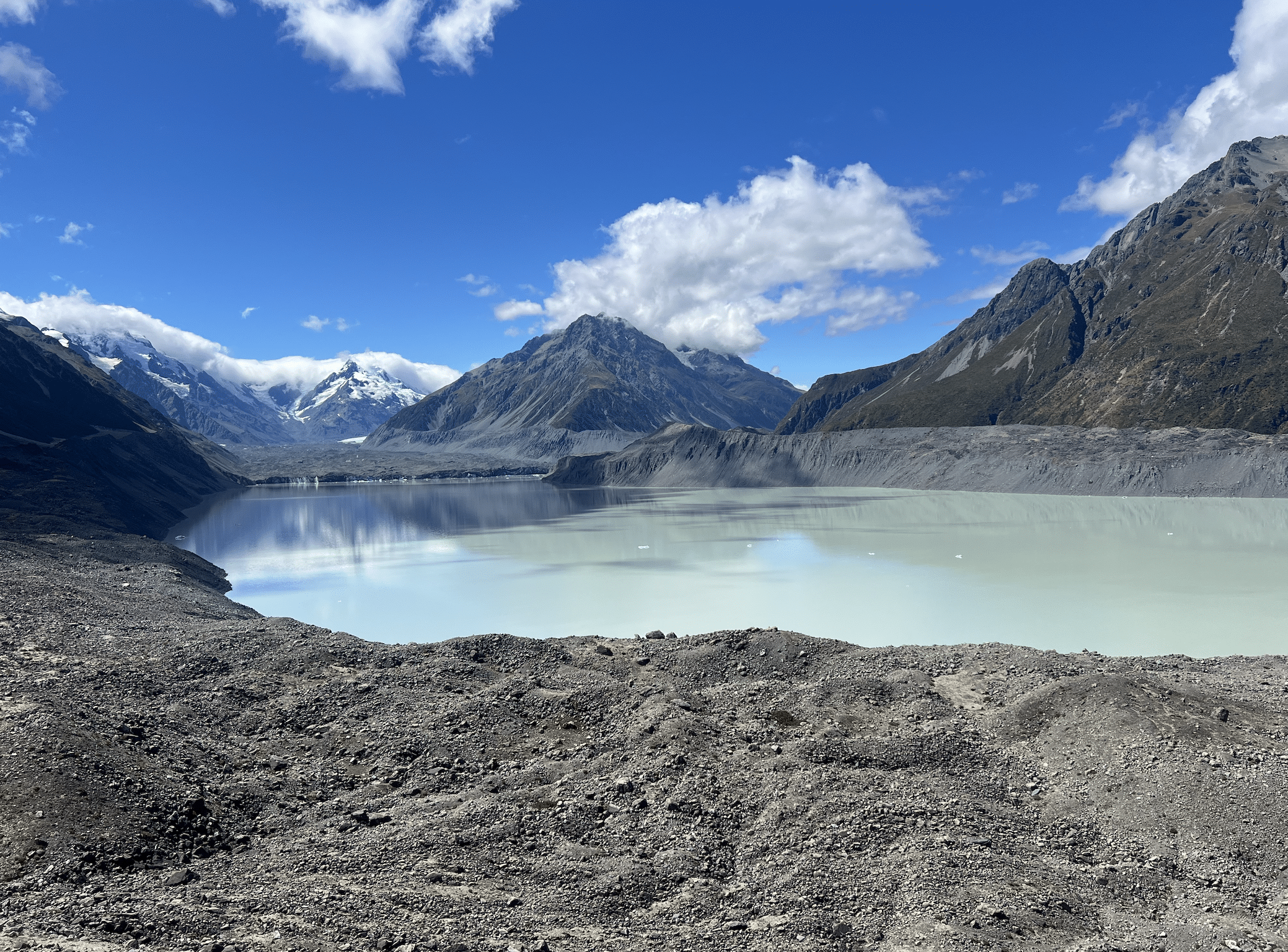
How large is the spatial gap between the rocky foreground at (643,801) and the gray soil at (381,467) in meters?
120

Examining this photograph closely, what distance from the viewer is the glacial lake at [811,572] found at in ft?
65.0

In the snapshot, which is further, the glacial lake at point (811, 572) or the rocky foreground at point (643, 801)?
the glacial lake at point (811, 572)

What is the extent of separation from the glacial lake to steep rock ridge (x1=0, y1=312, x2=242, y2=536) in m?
5.23

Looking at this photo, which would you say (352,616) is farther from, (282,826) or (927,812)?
(927,812)

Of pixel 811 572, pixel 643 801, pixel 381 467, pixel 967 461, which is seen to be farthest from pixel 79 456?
pixel 381 467

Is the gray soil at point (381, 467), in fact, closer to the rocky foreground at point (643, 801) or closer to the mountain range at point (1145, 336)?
the mountain range at point (1145, 336)

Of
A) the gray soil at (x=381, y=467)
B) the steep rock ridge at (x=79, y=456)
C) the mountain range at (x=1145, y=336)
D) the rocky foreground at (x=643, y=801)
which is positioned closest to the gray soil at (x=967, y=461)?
the mountain range at (x=1145, y=336)

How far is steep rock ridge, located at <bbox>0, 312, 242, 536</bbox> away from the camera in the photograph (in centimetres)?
3722

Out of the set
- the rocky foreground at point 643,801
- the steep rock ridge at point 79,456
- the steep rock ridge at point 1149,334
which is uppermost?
the steep rock ridge at point 1149,334

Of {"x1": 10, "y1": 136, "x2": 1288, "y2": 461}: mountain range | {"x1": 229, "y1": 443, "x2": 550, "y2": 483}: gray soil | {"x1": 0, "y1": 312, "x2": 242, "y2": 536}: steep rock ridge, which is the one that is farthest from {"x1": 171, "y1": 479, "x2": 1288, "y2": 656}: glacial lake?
{"x1": 229, "y1": 443, "x2": 550, "y2": 483}: gray soil

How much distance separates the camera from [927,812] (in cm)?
820

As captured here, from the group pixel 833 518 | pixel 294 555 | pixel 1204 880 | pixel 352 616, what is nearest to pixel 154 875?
pixel 1204 880

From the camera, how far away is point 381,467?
5645 inches

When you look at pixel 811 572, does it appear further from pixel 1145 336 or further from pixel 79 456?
pixel 1145 336
